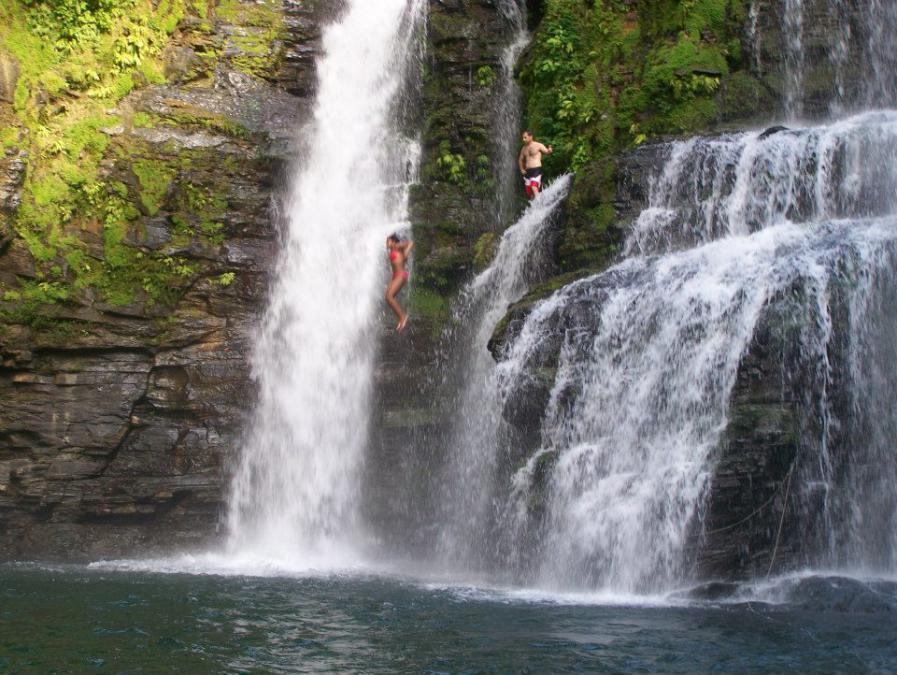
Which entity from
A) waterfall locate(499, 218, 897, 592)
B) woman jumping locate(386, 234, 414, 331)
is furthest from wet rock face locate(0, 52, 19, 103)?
waterfall locate(499, 218, 897, 592)

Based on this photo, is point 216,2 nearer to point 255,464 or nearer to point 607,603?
point 255,464

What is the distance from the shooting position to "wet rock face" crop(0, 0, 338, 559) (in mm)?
15562

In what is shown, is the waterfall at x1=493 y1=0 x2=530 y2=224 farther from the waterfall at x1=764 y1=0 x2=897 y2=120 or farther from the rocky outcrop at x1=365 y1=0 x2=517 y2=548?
the waterfall at x1=764 y1=0 x2=897 y2=120

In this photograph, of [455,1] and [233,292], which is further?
[455,1]

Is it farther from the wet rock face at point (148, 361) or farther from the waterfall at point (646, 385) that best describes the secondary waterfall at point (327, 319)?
the waterfall at point (646, 385)

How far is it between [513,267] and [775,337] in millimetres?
5669

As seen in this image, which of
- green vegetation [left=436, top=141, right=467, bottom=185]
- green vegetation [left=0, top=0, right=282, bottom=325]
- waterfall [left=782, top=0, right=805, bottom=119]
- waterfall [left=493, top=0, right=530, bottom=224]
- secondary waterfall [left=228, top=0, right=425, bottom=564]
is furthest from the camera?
waterfall [left=493, top=0, right=530, bottom=224]

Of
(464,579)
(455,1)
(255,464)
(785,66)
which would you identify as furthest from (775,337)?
(455,1)

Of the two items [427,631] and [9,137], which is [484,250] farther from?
[427,631]

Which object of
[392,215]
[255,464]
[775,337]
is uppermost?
[392,215]

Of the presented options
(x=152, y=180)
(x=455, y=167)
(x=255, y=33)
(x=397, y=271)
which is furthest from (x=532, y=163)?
(x=152, y=180)

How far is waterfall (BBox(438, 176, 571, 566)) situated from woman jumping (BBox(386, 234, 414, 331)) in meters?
1.02

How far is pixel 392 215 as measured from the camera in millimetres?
18141

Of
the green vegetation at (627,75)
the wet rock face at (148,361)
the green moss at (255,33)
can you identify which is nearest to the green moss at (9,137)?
the wet rock face at (148,361)
